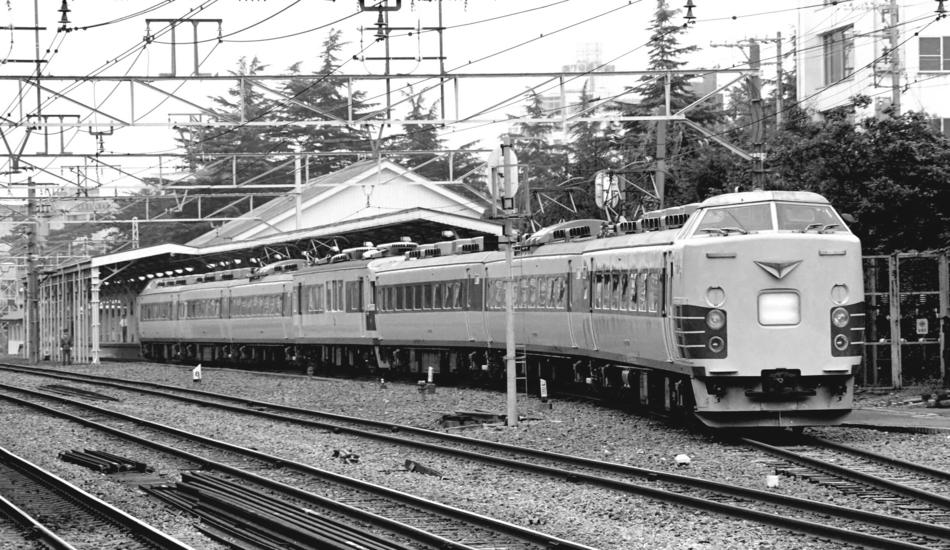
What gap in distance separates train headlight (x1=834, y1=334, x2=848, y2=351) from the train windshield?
1273 millimetres

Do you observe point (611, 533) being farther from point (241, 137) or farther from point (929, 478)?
point (241, 137)

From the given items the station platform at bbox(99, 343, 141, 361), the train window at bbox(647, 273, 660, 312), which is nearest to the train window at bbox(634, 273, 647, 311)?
the train window at bbox(647, 273, 660, 312)

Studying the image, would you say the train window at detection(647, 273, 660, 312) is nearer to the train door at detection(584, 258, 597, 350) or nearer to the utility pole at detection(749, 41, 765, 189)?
the train door at detection(584, 258, 597, 350)

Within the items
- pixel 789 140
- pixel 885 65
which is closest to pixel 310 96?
pixel 885 65

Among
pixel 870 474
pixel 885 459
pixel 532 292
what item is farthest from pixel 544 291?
pixel 870 474

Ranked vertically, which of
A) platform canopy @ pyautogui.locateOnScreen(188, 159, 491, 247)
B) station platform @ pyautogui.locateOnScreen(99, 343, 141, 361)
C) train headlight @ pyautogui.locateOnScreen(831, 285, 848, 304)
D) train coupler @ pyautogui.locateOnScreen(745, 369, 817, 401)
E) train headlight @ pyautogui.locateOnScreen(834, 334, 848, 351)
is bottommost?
station platform @ pyautogui.locateOnScreen(99, 343, 141, 361)

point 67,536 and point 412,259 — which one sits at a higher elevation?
point 412,259

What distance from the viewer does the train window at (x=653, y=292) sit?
18498 millimetres

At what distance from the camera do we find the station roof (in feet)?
128

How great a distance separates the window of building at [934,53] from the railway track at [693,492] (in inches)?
1054

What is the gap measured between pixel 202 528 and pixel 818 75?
37.5m

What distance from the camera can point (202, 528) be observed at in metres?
11.7

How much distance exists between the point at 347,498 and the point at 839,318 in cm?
665

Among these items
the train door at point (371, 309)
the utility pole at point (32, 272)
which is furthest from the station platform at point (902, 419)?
the utility pole at point (32, 272)
